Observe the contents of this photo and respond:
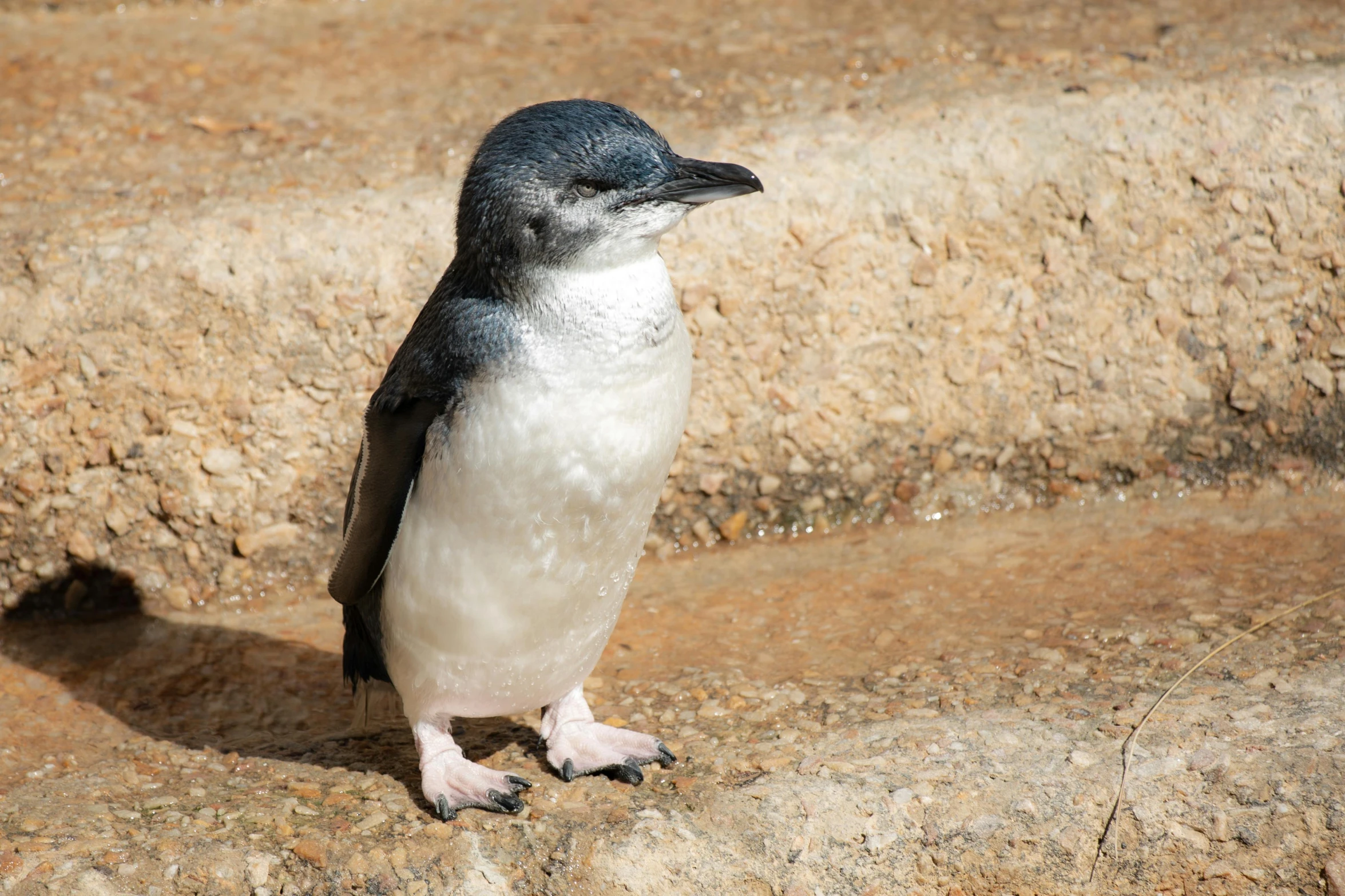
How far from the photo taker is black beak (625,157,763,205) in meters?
2.40

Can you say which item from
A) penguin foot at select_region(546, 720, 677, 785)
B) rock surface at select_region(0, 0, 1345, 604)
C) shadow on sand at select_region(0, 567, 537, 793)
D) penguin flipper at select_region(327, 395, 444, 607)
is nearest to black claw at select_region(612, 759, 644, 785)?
penguin foot at select_region(546, 720, 677, 785)

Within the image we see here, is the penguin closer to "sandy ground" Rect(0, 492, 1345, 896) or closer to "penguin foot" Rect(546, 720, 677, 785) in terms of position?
"penguin foot" Rect(546, 720, 677, 785)

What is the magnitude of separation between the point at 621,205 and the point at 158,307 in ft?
7.86

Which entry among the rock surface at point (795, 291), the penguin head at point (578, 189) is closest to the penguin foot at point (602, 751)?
the penguin head at point (578, 189)

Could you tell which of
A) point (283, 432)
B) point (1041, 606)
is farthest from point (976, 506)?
point (283, 432)

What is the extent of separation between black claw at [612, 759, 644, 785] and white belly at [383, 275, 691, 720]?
0.23m

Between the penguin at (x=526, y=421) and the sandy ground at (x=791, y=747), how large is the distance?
32 centimetres

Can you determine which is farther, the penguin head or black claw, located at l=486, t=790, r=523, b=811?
black claw, located at l=486, t=790, r=523, b=811

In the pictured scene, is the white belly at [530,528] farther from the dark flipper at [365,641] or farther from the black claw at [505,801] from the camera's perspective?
the black claw at [505,801]

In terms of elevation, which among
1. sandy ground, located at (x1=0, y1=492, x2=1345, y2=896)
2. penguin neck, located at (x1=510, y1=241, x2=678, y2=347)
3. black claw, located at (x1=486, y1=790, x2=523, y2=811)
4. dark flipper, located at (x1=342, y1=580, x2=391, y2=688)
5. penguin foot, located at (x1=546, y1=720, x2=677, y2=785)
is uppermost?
penguin neck, located at (x1=510, y1=241, x2=678, y2=347)

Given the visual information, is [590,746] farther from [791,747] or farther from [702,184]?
[702,184]

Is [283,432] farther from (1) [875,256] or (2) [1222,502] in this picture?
(2) [1222,502]

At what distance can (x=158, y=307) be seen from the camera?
4160 millimetres

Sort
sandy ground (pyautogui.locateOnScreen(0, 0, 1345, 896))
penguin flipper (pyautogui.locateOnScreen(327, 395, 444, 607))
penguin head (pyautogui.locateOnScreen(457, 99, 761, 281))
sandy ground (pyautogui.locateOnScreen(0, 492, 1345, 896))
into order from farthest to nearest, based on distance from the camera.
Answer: sandy ground (pyautogui.locateOnScreen(0, 0, 1345, 896))
sandy ground (pyautogui.locateOnScreen(0, 492, 1345, 896))
penguin flipper (pyautogui.locateOnScreen(327, 395, 444, 607))
penguin head (pyautogui.locateOnScreen(457, 99, 761, 281))
